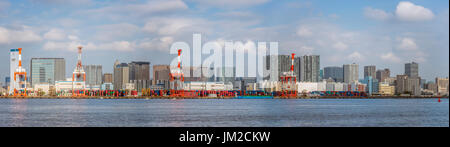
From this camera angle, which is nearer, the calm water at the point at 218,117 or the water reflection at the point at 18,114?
the calm water at the point at 218,117

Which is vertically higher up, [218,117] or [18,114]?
[218,117]

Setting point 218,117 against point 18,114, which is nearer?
point 218,117

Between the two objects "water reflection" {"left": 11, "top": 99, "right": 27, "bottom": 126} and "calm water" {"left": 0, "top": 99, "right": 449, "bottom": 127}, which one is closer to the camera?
"calm water" {"left": 0, "top": 99, "right": 449, "bottom": 127}

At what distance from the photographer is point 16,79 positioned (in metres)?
190
